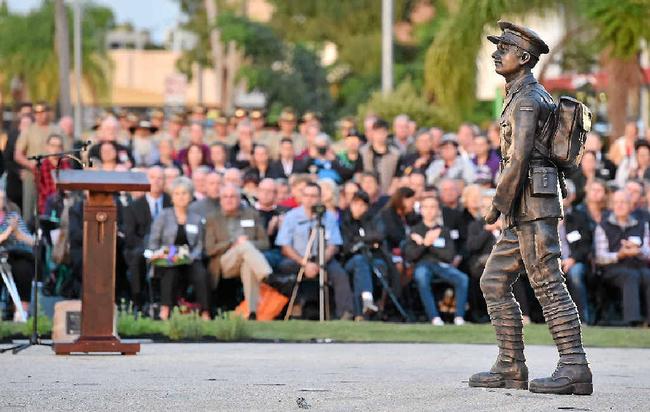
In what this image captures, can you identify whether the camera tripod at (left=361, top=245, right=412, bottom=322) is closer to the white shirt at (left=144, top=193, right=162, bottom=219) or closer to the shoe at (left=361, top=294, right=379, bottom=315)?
the shoe at (left=361, top=294, right=379, bottom=315)

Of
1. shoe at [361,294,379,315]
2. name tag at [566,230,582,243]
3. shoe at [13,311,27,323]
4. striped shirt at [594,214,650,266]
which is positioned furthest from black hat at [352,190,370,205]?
shoe at [13,311,27,323]

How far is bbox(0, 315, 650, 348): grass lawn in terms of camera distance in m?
18.9

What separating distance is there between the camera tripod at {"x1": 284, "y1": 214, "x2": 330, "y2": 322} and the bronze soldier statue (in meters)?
9.49

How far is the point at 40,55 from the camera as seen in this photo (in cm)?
7619

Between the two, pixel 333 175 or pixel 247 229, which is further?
pixel 333 175

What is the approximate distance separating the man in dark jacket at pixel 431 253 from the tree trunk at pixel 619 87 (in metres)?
12.2

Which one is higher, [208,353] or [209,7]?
[209,7]

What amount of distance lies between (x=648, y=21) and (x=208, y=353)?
16.0 metres

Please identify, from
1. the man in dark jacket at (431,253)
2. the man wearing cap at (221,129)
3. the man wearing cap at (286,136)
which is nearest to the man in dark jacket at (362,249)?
the man in dark jacket at (431,253)

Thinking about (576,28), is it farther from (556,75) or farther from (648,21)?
(556,75)

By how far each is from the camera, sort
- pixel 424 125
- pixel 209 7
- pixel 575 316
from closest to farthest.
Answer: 1. pixel 575 316
2. pixel 424 125
3. pixel 209 7

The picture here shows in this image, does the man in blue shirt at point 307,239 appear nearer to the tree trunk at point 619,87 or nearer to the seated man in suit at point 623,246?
the seated man in suit at point 623,246

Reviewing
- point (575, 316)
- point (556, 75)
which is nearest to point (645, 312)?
point (575, 316)

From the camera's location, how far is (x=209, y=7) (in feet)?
201
